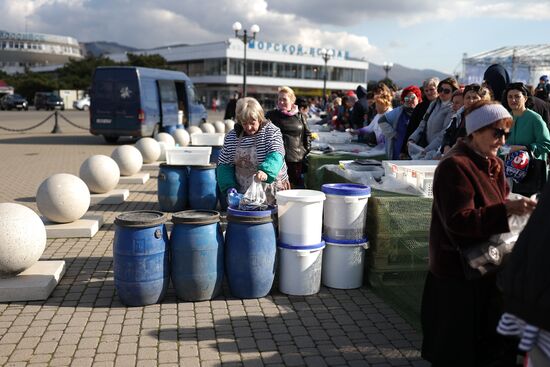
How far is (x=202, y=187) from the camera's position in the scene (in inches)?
366

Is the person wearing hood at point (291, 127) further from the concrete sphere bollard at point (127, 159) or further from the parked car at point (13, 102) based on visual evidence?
the parked car at point (13, 102)

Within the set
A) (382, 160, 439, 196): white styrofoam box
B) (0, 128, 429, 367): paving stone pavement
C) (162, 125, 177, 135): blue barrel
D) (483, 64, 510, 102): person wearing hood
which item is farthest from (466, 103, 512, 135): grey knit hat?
(162, 125, 177, 135): blue barrel

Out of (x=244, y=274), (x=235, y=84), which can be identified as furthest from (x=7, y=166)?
(x=235, y=84)

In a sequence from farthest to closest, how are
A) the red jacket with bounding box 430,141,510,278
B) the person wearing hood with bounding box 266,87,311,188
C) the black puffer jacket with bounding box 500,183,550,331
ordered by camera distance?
the person wearing hood with bounding box 266,87,311,188
the red jacket with bounding box 430,141,510,278
the black puffer jacket with bounding box 500,183,550,331

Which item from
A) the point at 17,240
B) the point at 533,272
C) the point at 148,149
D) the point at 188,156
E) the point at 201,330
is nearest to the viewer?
the point at 533,272

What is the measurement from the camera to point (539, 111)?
658 cm

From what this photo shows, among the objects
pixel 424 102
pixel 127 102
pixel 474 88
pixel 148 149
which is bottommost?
pixel 148 149

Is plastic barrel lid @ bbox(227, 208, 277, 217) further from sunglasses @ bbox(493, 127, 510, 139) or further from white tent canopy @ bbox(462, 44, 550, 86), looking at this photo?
white tent canopy @ bbox(462, 44, 550, 86)

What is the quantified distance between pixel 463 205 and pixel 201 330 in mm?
2697

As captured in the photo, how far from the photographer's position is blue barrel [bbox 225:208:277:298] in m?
5.32

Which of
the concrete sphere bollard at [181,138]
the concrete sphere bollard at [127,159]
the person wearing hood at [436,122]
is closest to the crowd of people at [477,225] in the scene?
the person wearing hood at [436,122]

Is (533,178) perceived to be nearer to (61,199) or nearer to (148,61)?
(61,199)

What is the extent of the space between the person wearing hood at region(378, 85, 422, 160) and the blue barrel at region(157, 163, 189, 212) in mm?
3523

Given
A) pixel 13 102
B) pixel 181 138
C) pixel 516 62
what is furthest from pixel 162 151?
pixel 13 102
